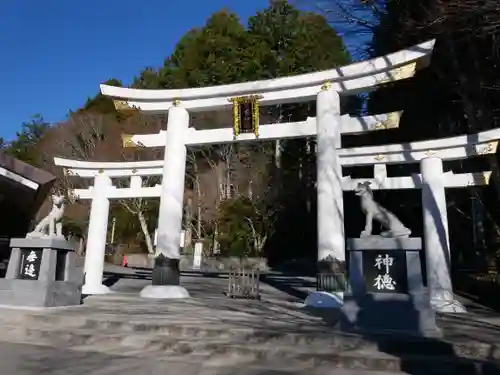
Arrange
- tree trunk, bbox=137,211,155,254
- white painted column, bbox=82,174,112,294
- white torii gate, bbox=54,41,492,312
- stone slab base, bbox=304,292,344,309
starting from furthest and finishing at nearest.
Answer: tree trunk, bbox=137,211,155,254
white painted column, bbox=82,174,112,294
white torii gate, bbox=54,41,492,312
stone slab base, bbox=304,292,344,309

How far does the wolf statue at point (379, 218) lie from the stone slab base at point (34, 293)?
619 cm

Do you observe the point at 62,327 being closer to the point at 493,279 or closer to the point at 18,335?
the point at 18,335

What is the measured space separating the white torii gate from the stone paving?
3651 millimetres

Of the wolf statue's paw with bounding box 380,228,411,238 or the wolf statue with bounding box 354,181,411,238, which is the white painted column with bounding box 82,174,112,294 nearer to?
the wolf statue with bounding box 354,181,411,238

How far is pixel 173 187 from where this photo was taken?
11266mm

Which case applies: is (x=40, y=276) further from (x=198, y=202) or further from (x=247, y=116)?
(x=198, y=202)

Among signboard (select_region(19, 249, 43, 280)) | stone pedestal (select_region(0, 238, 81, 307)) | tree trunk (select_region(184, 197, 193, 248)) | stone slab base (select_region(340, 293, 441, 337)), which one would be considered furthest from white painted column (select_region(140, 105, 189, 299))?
tree trunk (select_region(184, 197, 193, 248))

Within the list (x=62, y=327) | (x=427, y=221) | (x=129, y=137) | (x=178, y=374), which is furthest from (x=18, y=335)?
(x=427, y=221)

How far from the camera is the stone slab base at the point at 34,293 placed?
25.3 ft

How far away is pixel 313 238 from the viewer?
23625 mm

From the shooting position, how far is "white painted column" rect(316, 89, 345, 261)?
9445 millimetres

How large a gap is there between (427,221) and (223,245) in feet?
55.5

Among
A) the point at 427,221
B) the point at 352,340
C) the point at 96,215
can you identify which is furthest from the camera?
the point at 96,215

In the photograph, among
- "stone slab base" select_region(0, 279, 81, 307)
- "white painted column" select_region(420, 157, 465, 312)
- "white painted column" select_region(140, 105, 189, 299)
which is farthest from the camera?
"white painted column" select_region(140, 105, 189, 299)
